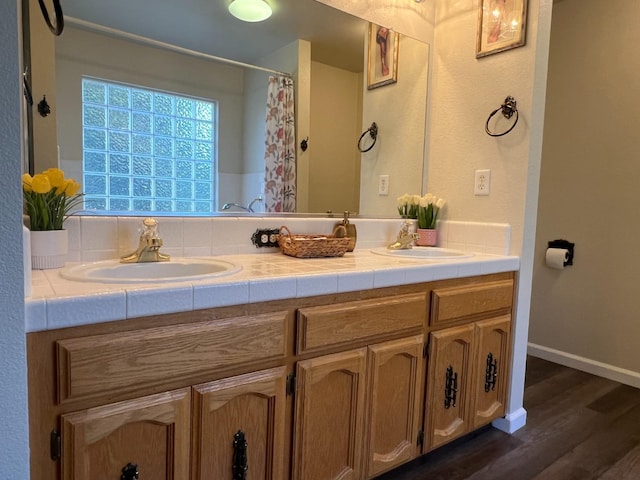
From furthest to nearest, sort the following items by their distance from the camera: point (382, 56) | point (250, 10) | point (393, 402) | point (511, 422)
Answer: point (382, 56)
point (511, 422)
point (250, 10)
point (393, 402)

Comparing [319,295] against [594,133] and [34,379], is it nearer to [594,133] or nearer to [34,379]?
[34,379]

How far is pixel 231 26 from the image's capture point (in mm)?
1626

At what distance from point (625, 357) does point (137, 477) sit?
2.76 meters

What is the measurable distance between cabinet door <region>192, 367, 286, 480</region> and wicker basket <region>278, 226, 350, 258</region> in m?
0.52

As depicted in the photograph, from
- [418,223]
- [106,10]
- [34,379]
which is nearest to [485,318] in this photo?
[418,223]

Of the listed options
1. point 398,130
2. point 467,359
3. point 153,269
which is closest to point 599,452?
point 467,359

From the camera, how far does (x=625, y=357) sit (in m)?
2.51

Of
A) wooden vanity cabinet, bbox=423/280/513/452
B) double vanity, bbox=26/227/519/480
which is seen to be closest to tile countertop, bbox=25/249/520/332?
double vanity, bbox=26/227/519/480

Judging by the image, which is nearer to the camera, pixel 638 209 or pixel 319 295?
pixel 319 295

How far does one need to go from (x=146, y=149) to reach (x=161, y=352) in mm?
833

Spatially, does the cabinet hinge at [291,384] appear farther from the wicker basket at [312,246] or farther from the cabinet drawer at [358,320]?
the wicker basket at [312,246]

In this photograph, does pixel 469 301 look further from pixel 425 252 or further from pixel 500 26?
pixel 500 26

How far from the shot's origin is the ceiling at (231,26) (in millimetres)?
1400

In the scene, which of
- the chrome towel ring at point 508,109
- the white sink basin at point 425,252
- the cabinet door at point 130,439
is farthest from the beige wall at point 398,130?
the cabinet door at point 130,439
